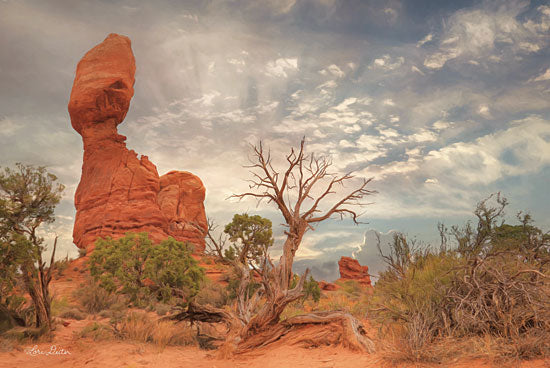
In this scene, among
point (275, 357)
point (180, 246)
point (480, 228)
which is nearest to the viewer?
point (275, 357)

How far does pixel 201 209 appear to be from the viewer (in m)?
44.2

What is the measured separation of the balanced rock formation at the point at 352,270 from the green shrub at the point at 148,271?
27959 mm

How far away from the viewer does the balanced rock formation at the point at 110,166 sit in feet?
111

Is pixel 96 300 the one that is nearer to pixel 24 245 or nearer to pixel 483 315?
pixel 24 245

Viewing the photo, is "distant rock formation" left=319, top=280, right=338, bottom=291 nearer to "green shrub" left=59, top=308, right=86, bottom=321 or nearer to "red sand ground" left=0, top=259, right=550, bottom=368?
"green shrub" left=59, top=308, right=86, bottom=321

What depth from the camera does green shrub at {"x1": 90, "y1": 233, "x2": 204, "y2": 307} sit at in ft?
35.0

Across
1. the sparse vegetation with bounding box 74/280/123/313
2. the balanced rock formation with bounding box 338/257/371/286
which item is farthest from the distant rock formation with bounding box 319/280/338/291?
the sparse vegetation with bounding box 74/280/123/313

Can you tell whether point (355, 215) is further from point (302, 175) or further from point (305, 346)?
point (305, 346)

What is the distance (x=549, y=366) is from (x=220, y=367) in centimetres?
578

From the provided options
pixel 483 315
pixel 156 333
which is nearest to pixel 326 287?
pixel 156 333

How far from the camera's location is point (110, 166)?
36.2 meters

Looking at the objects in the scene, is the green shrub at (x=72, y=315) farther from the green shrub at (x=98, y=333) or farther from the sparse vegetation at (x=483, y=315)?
the sparse vegetation at (x=483, y=315)

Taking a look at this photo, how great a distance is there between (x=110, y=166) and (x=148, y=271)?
1176 inches

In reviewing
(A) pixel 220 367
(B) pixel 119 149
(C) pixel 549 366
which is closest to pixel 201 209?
(B) pixel 119 149
